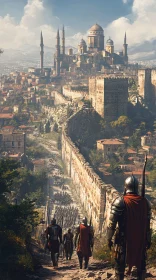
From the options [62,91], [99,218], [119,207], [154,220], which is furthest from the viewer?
[62,91]

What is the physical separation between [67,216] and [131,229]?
1525 cm

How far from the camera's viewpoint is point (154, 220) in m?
10.7

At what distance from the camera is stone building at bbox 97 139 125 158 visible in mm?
34406

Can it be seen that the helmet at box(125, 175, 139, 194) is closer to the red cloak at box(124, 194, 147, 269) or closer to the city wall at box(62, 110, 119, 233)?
the red cloak at box(124, 194, 147, 269)

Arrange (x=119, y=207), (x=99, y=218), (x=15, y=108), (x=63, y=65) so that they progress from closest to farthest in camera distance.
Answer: (x=119, y=207), (x=99, y=218), (x=15, y=108), (x=63, y=65)

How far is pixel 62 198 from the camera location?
24.1 metres

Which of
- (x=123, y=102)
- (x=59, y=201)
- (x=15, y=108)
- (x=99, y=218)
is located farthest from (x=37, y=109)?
(x=99, y=218)

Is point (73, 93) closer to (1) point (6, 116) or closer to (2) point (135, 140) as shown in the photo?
(1) point (6, 116)

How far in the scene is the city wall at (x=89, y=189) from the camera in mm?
16578

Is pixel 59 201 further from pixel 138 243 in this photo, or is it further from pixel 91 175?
pixel 138 243

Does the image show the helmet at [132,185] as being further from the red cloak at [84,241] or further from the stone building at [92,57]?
the stone building at [92,57]

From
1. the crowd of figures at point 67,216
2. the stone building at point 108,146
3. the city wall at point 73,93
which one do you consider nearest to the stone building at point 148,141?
the stone building at point 108,146

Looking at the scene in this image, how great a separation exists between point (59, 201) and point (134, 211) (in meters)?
19.1

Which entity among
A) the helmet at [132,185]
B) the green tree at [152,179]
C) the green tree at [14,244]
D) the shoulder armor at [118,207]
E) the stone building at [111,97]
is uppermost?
the stone building at [111,97]
